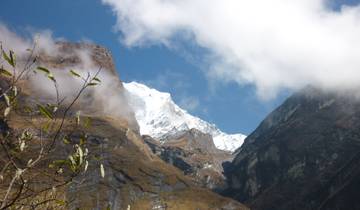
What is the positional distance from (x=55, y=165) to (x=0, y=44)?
6.84 feet

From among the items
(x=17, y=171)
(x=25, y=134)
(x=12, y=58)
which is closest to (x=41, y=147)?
(x=17, y=171)

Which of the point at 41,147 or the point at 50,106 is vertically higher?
the point at 50,106

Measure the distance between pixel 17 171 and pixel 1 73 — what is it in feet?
6.36

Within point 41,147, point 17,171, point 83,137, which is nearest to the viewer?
point 17,171

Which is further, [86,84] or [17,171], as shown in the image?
[86,84]

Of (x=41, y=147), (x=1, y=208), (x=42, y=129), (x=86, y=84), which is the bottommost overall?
(x=1, y=208)

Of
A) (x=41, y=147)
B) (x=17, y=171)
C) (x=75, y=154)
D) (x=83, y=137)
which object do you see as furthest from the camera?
(x=83, y=137)

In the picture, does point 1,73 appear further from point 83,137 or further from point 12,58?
point 83,137

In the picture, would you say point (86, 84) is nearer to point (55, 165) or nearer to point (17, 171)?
point (55, 165)

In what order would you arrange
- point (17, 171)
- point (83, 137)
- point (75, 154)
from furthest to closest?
point (83, 137) < point (75, 154) < point (17, 171)

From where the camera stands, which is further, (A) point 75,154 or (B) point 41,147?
(A) point 75,154

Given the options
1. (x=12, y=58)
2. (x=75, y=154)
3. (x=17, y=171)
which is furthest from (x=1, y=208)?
(x=12, y=58)

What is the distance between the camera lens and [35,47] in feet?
28.4

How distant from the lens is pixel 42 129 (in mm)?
8906
